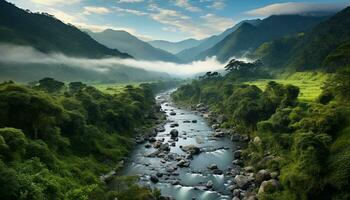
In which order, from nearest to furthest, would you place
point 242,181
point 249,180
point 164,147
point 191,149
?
point 242,181, point 249,180, point 191,149, point 164,147

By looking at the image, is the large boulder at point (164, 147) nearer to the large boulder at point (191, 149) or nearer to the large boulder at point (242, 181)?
the large boulder at point (191, 149)

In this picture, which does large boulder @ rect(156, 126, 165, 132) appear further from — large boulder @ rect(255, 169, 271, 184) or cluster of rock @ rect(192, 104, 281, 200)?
large boulder @ rect(255, 169, 271, 184)

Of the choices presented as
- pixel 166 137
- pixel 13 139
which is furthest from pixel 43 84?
pixel 13 139

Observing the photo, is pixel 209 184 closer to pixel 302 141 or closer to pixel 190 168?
pixel 190 168

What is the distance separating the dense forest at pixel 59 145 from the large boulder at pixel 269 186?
18424 millimetres

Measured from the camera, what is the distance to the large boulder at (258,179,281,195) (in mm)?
53713

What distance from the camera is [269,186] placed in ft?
178

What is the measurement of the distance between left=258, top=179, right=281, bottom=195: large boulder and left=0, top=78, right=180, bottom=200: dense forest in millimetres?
18424

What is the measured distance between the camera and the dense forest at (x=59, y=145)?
42.9 metres

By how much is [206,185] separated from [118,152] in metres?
25.9

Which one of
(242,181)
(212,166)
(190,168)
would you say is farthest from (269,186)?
(190,168)

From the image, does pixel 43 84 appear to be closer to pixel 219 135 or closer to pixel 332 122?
pixel 219 135

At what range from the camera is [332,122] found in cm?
5691

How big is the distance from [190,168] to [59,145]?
89.0 feet
